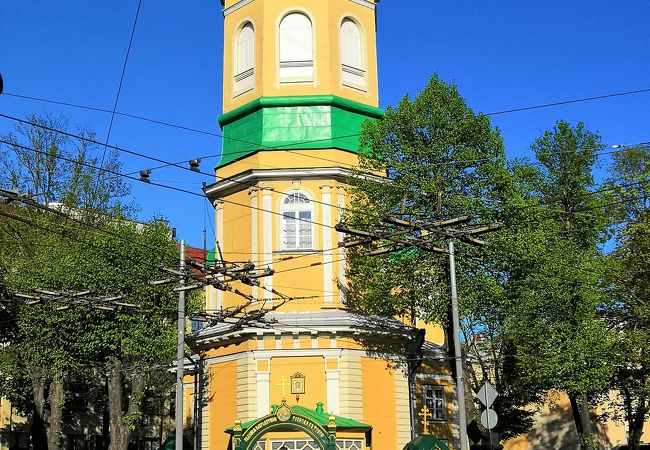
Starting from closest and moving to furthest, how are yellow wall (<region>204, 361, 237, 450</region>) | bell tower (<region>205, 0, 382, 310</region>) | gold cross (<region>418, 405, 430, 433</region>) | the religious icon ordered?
the religious icon → yellow wall (<region>204, 361, 237, 450</region>) → bell tower (<region>205, 0, 382, 310</region>) → gold cross (<region>418, 405, 430, 433</region>)

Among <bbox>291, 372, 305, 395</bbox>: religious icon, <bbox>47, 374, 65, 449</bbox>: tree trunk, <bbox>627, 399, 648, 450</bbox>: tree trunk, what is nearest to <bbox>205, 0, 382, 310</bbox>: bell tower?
<bbox>291, 372, 305, 395</bbox>: religious icon

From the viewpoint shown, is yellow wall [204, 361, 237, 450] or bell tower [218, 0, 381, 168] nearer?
yellow wall [204, 361, 237, 450]

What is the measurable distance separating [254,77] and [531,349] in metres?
15.6

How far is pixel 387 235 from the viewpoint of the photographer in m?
20.9

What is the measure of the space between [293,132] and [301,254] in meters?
4.95

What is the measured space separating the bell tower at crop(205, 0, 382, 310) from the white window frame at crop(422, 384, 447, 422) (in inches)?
234

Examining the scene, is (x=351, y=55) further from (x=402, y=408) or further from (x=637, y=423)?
(x=637, y=423)

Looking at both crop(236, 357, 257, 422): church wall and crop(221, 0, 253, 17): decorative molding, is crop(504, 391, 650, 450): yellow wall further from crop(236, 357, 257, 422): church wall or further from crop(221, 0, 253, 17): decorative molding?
crop(221, 0, 253, 17): decorative molding

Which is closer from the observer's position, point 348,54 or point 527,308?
point 527,308

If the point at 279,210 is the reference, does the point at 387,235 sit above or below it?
below

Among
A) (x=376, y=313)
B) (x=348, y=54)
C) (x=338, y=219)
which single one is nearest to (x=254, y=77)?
(x=348, y=54)

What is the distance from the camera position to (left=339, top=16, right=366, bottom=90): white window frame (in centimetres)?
3716

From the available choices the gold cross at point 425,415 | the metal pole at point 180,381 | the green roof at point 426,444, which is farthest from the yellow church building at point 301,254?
the metal pole at point 180,381

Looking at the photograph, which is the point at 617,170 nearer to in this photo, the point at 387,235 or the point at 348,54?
the point at 348,54
